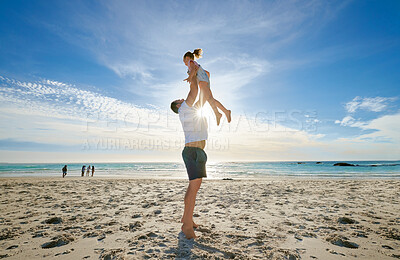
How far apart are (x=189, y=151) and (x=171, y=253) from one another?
123 centimetres

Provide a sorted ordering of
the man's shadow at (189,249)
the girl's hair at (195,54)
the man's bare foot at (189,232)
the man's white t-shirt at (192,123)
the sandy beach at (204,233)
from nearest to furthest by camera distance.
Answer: the man's shadow at (189,249) → the sandy beach at (204,233) → the man's bare foot at (189,232) → the man's white t-shirt at (192,123) → the girl's hair at (195,54)

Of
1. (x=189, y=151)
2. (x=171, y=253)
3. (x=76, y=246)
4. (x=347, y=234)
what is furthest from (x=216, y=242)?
(x=347, y=234)

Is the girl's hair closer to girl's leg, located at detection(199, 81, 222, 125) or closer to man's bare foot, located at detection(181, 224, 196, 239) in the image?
girl's leg, located at detection(199, 81, 222, 125)

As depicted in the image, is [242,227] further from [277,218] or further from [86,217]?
[86,217]

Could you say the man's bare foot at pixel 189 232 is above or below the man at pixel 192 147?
below

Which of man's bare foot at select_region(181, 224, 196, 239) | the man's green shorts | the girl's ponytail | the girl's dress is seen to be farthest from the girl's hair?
man's bare foot at select_region(181, 224, 196, 239)

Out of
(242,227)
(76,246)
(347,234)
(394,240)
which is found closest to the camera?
(76,246)

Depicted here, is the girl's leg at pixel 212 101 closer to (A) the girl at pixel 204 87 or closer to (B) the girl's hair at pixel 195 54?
(A) the girl at pixel 204 87

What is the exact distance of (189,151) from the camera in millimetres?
2760

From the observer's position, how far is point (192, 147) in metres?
2.77

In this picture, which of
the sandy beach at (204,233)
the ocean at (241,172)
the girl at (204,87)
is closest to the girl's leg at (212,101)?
the girl at (204,87)

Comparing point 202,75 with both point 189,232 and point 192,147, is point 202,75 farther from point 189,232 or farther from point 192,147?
point 189,232

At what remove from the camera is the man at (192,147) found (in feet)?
8.84

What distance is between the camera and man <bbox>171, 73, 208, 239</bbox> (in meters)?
2.70
